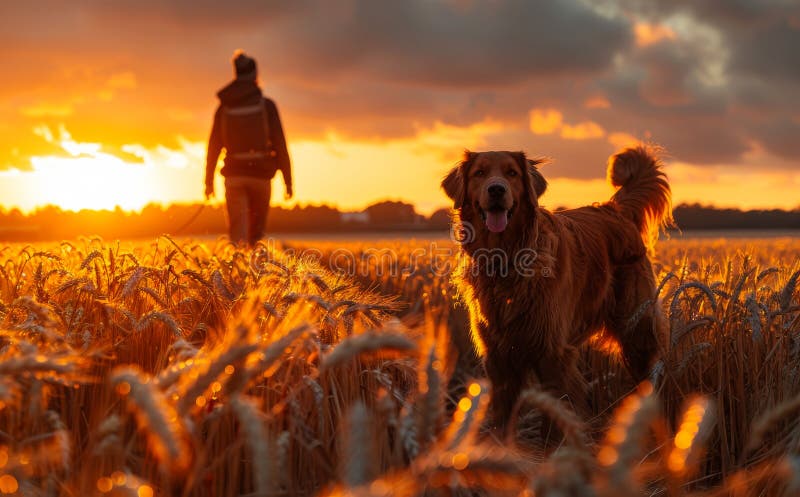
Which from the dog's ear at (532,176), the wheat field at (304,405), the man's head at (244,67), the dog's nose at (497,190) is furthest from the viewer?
the man's head at (244,67)

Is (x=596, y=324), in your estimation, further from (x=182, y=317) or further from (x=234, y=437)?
(x=234, y=437)

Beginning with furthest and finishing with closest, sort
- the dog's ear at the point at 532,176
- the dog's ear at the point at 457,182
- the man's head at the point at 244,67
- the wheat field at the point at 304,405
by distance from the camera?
the man's head at the point at 244,67 → the dog's ear at the point at 457,182 → the dog's ear at the point at 532,176 → the wheat field at the point at 304,405

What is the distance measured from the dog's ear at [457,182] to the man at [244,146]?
4928 millimetres

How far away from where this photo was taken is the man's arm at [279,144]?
9648mm

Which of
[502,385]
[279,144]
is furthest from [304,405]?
[279,144]

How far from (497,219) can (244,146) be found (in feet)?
19.3

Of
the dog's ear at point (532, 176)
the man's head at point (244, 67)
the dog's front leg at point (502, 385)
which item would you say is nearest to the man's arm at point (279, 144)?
the man's head at point (244, 67)

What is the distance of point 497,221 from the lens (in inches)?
171

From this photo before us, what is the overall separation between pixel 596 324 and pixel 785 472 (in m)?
4.22

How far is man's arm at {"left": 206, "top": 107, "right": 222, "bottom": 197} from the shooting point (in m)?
9.46

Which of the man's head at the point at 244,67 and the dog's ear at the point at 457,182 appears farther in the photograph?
the man's head at the point at 244,67

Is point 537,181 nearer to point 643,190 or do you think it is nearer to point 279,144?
point 643,190

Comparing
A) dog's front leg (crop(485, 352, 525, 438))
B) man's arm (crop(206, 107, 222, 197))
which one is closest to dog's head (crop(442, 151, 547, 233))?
dog's front leg (crop(485, 352, 525, 438))

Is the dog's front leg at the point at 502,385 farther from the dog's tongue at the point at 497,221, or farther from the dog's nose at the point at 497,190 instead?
the dog's nose at the point at 497,190
